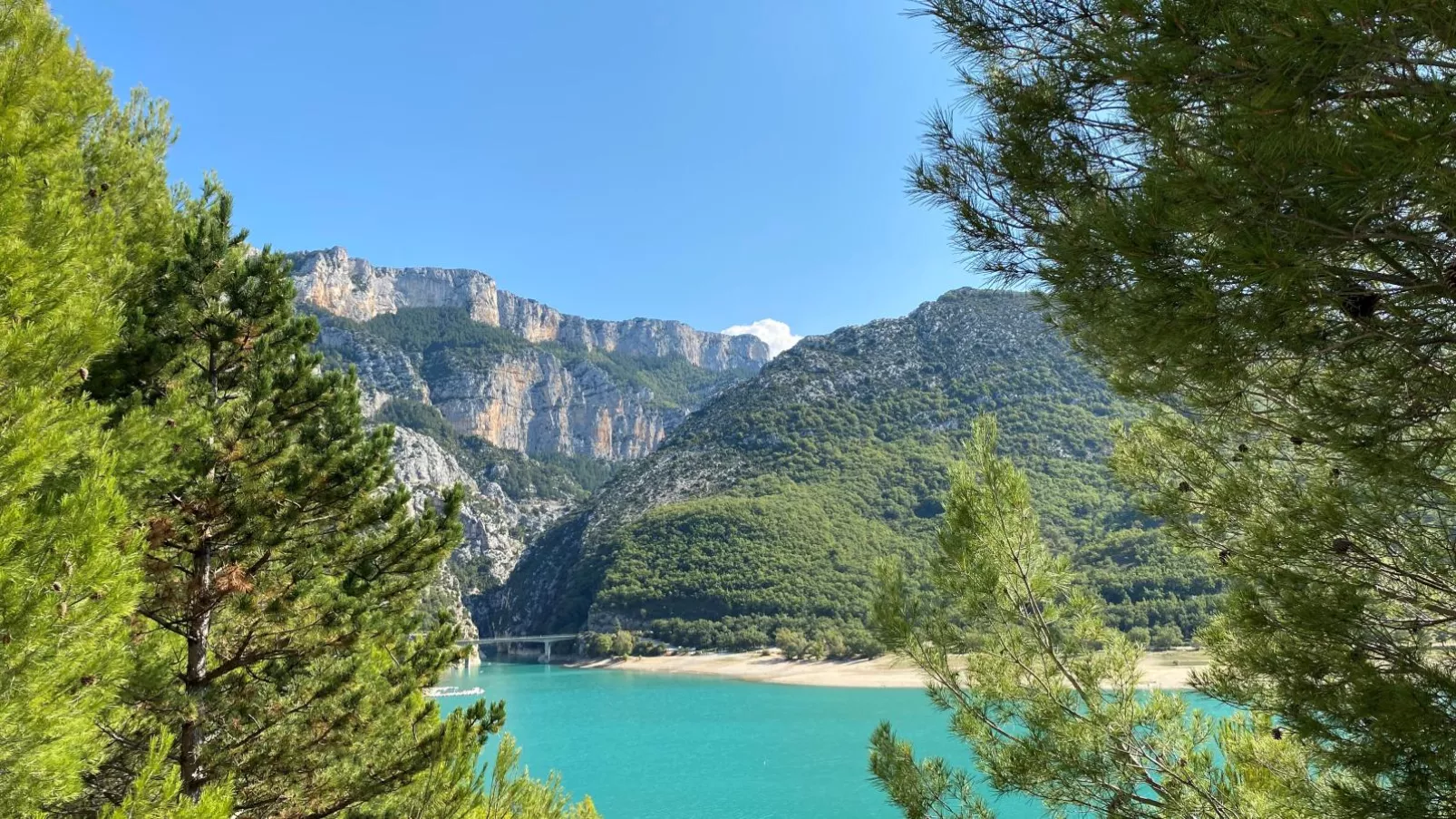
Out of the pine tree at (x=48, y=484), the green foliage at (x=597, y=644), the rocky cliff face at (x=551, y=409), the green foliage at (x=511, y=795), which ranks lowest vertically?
the green foliage at (x=597, y=644)

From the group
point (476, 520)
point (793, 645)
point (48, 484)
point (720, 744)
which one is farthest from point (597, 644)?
point (48, 484)

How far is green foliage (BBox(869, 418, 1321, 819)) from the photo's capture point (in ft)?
10.6

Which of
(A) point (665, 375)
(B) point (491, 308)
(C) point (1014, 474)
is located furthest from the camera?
(A) point (665, 375)

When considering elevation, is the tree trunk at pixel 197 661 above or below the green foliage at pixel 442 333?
below

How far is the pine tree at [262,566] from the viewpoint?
3961mm

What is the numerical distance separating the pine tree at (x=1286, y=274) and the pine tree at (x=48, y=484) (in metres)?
2.77

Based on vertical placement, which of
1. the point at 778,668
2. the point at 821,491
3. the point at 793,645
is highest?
the point at 821,491

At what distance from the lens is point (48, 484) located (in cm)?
220

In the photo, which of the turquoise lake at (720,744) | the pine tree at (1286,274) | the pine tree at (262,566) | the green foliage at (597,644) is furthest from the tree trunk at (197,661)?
the green foliage at (597,644)

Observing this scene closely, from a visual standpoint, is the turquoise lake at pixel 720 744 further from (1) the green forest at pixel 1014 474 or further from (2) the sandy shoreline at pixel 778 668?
(1) the green forest at pixel 1014 474

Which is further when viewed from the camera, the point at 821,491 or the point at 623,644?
the point at 821,491

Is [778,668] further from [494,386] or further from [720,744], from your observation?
[494,386]

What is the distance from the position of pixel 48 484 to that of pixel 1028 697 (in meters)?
3.83

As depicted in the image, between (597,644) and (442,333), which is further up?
(442,333)
